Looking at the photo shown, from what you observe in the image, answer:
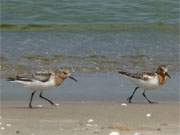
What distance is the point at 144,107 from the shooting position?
9445 mm

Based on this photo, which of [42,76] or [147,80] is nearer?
[42,76]

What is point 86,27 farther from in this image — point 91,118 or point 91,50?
point 91,118

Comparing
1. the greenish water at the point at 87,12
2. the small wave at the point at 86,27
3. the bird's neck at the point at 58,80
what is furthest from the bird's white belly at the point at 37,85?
the greenish water at the point at 87,12

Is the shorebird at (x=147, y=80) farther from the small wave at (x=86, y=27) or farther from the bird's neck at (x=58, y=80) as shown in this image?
the small wave at (x=86, y=27)

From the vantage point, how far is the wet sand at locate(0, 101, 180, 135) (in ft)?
25.2

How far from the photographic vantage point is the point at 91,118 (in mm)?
8531

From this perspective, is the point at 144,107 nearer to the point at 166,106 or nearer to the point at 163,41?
the point at 166,106

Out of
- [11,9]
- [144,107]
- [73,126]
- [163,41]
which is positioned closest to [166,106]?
[144,107]

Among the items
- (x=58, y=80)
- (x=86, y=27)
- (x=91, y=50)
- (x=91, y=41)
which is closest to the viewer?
(x=58, y=80)

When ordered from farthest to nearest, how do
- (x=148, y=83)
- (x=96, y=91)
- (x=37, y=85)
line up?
(x=96, y=91), (x=148, y=83), (x=37, y=85)

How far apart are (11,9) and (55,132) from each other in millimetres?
10947

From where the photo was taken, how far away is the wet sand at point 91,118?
302 inches

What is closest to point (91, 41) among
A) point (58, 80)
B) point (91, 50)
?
point (91, 50)

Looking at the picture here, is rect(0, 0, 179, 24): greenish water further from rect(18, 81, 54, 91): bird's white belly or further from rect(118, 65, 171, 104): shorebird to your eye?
rect(18, 81, 54, 91): bird's white belly
